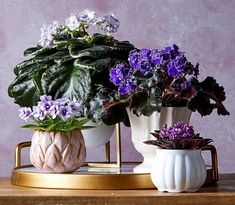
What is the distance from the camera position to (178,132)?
56.3 inches

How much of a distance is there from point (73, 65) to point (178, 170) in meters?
0.42

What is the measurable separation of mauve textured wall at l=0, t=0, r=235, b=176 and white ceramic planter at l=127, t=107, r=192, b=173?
0.95 meters

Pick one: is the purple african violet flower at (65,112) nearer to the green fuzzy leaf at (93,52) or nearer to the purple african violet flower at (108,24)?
the green fuzzy leaf at (93,52)

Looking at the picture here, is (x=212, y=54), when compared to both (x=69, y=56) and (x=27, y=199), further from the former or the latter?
(x=27, y=199)

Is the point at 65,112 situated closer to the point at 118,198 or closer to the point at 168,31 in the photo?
the point at 118,198

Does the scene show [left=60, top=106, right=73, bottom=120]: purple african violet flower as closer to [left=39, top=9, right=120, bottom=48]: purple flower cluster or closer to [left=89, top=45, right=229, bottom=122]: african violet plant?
[left=89, top=45, right=229, bottom=122]: african violet plant

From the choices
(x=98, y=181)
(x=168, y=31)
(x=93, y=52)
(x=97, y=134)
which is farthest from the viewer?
(x=168, y=31)

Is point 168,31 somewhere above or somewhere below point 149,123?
above

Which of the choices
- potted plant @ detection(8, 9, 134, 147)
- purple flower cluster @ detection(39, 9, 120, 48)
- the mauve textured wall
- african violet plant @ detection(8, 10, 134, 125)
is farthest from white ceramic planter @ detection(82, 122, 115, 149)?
the mauve textured wall

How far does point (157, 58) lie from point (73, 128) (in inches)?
10.4

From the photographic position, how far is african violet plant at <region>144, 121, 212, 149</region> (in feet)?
4.69

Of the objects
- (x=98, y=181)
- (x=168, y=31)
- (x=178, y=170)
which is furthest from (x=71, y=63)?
(x=168, y=31)

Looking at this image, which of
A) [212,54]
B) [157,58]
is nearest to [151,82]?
[157,58]

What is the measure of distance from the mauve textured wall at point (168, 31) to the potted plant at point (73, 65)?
2.61 ft
